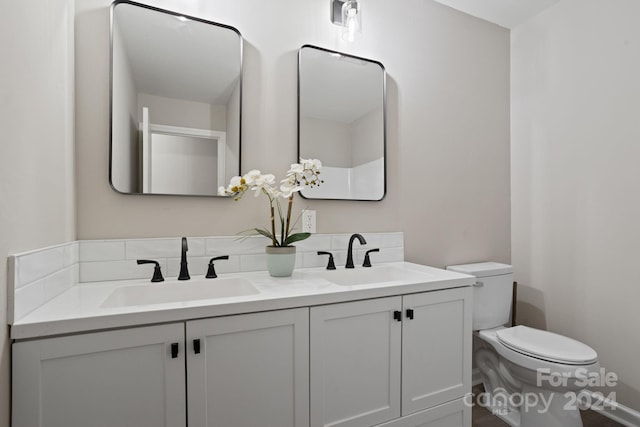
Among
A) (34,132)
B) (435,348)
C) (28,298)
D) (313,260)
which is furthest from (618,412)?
(34,132)

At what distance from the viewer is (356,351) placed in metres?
1.21

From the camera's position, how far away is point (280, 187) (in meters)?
1.56

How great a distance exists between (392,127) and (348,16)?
0.67 metres

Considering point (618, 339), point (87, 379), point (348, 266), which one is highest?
point (348, 266)

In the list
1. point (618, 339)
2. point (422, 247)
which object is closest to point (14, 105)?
point (422, 247)

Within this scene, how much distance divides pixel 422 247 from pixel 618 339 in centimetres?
117

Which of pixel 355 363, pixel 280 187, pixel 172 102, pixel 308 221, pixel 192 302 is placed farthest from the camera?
pixel 308 221

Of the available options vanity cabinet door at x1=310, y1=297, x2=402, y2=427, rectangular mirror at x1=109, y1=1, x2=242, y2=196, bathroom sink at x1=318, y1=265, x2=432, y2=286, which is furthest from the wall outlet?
vanity cabinet door at x1=310, y1=297, x2=402, y2=427

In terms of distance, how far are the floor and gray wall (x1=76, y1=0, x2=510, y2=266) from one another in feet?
2.96

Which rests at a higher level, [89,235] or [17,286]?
[89,235]

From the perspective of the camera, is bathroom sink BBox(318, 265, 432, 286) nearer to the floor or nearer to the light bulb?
the floor

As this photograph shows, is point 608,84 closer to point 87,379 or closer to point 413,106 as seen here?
point 413,106

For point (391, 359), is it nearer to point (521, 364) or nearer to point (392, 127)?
point (521, 364)

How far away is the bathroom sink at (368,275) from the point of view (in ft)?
5.32
